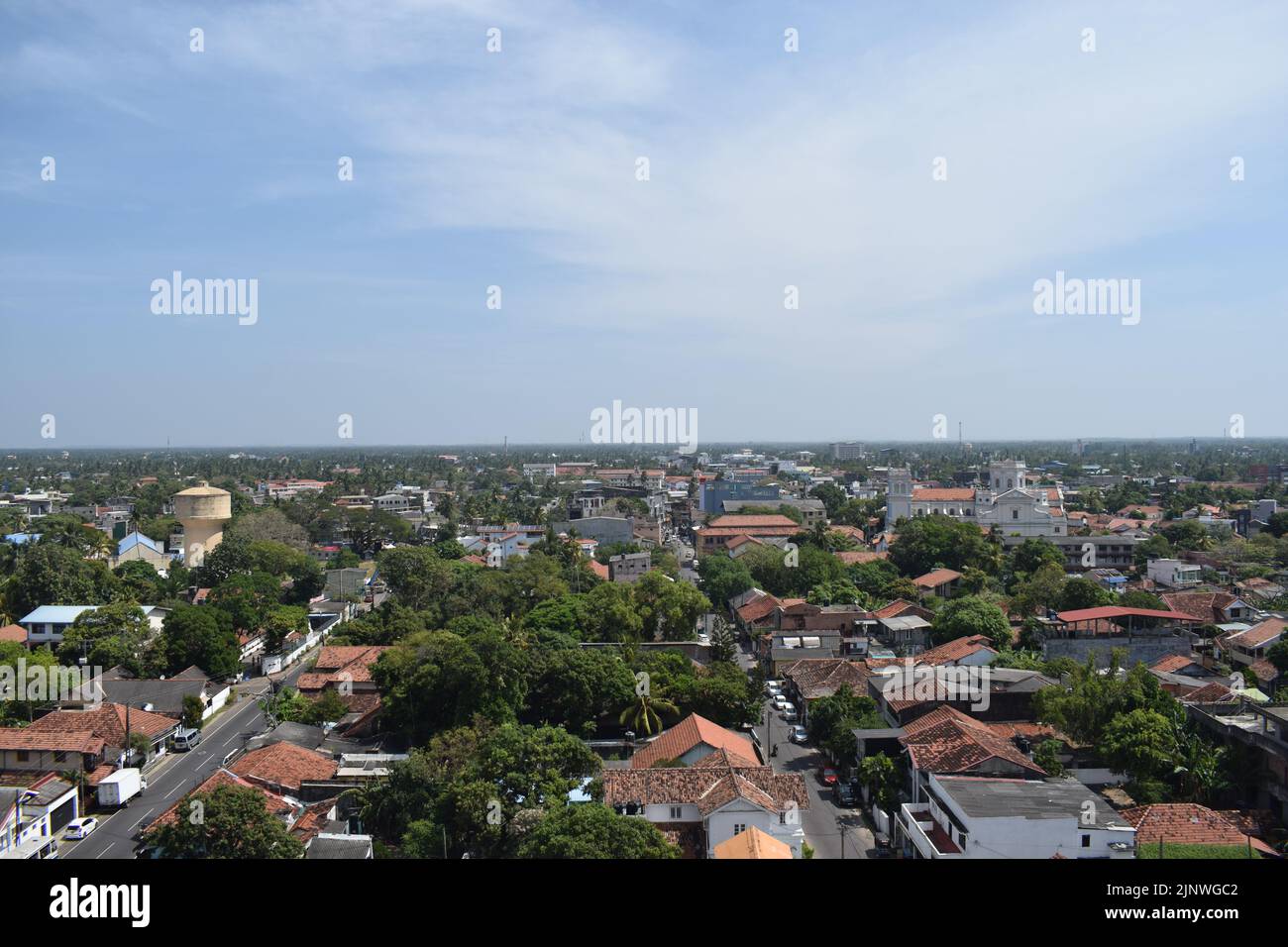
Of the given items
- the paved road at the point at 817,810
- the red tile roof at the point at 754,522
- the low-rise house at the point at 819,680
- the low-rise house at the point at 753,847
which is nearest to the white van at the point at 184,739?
the paved road at the point at 817,810

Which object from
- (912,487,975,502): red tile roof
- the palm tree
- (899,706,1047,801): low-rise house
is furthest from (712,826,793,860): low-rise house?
(912,487,975,502): red tile roof

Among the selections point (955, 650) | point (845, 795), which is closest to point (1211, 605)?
point (955, 650)

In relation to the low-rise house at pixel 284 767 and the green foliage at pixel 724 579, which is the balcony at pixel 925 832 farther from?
the green foliage at pixel 724 579

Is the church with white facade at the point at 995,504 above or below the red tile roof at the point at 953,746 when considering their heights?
above

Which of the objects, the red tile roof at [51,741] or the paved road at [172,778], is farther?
the red tile roof at [51,741]
